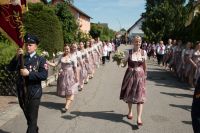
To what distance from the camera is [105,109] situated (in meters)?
10.9

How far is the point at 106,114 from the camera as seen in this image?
1034 centimetres

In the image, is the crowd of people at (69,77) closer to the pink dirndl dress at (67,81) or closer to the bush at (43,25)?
the pink dirndl dress at (67,81)

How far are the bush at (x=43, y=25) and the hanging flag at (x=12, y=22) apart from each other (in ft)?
52.3

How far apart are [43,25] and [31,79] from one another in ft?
56.1

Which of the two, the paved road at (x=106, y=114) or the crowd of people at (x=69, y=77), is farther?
the paved road at (x=106, y=114)

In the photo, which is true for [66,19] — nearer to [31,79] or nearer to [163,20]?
[163,20]

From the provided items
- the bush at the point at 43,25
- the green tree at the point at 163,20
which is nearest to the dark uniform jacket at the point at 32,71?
the bush at the point at 43,25

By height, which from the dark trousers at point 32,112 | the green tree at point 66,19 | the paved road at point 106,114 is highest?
the green tree at point 66,19

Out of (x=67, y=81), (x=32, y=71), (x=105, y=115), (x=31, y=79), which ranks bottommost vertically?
(x=105, y=115)

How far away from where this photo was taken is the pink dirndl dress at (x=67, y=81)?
11.0 metres

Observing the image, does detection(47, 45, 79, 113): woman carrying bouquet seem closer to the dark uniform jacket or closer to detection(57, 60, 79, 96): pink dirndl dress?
detection(57, 60, 79, 96): pink dirndl dress

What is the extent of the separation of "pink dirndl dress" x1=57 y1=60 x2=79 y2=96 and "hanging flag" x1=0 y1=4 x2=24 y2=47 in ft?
13.9

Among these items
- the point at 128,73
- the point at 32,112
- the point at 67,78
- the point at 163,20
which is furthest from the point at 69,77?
the point at 163,20

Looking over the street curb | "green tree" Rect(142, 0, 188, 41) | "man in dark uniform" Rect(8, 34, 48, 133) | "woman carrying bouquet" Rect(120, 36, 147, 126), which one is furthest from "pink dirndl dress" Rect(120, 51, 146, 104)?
"green tree" Rect(142, 0, 188, 41)
